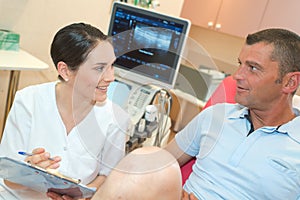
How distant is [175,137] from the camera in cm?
138

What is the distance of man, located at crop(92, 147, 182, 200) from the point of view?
688 millimetres

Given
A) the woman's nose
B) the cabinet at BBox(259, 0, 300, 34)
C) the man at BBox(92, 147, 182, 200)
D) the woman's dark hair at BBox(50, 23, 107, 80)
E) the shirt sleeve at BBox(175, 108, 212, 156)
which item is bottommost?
the shirt sleeve at BBox(175, 108, 212, 156)

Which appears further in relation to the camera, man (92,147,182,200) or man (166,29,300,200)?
man (166,29,300,200)

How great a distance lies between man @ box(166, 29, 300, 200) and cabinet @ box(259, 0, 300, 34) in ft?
5.80

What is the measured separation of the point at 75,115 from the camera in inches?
47.3

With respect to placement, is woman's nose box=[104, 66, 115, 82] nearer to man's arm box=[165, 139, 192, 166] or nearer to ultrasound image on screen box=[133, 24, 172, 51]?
man's arm box=[165, 139, 192, 166]

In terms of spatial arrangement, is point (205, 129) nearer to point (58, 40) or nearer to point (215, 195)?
point (215, 195)

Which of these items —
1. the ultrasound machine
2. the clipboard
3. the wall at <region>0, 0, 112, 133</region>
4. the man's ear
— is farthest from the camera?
the wall at <region>0, 0, 112, 133</region>

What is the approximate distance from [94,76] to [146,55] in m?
0.62

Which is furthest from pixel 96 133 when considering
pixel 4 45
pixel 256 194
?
pixel 4 45

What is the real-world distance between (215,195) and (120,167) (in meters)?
0.61

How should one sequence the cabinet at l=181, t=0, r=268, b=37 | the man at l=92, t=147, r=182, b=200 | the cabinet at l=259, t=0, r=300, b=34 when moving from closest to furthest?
the man at l=92, t=147, r=182, b=200, the cabinet at l=259, t=0, r=300, b=34, the cabinet at l=181, t=0, r=268, b=37

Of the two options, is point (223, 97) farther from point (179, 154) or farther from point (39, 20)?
point (39, 20)

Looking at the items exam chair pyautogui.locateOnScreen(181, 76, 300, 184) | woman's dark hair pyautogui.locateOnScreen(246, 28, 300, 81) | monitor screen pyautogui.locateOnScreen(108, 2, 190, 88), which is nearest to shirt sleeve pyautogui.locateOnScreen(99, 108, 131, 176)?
exam chair pyautogui.locateOnScreen(181, 76, 300, 184)
